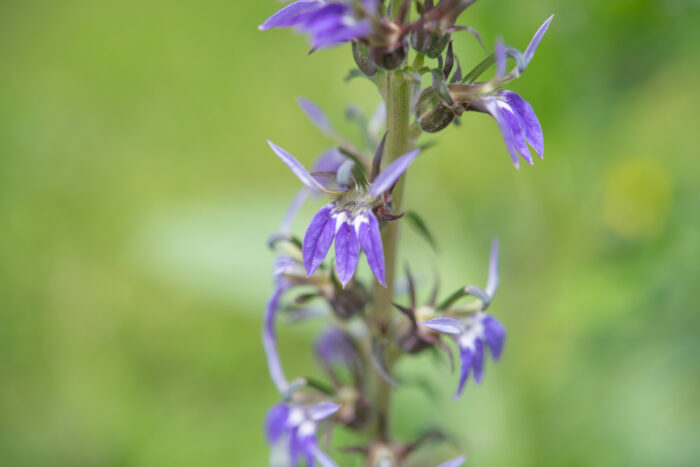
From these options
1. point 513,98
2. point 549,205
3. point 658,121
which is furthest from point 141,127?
point 513,98

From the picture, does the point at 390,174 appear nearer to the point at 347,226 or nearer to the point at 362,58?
the point at 347,226

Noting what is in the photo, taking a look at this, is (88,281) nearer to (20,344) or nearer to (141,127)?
(20,344)

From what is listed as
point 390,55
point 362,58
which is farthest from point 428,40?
point 362,58

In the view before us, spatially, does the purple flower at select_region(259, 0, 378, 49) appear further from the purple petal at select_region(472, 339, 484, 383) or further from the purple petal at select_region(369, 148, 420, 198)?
the purple petal at select_region(472, 339, 484, 383)

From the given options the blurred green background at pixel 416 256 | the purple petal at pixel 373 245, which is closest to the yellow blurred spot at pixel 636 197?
the blurred green background at pixel 416 256

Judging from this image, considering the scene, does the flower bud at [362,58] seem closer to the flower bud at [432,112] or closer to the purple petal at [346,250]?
the flower bud at [432,112]

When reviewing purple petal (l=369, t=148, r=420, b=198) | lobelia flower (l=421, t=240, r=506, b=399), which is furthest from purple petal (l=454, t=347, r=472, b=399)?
purple petal (l=369, t=148, r=420, b=198)
